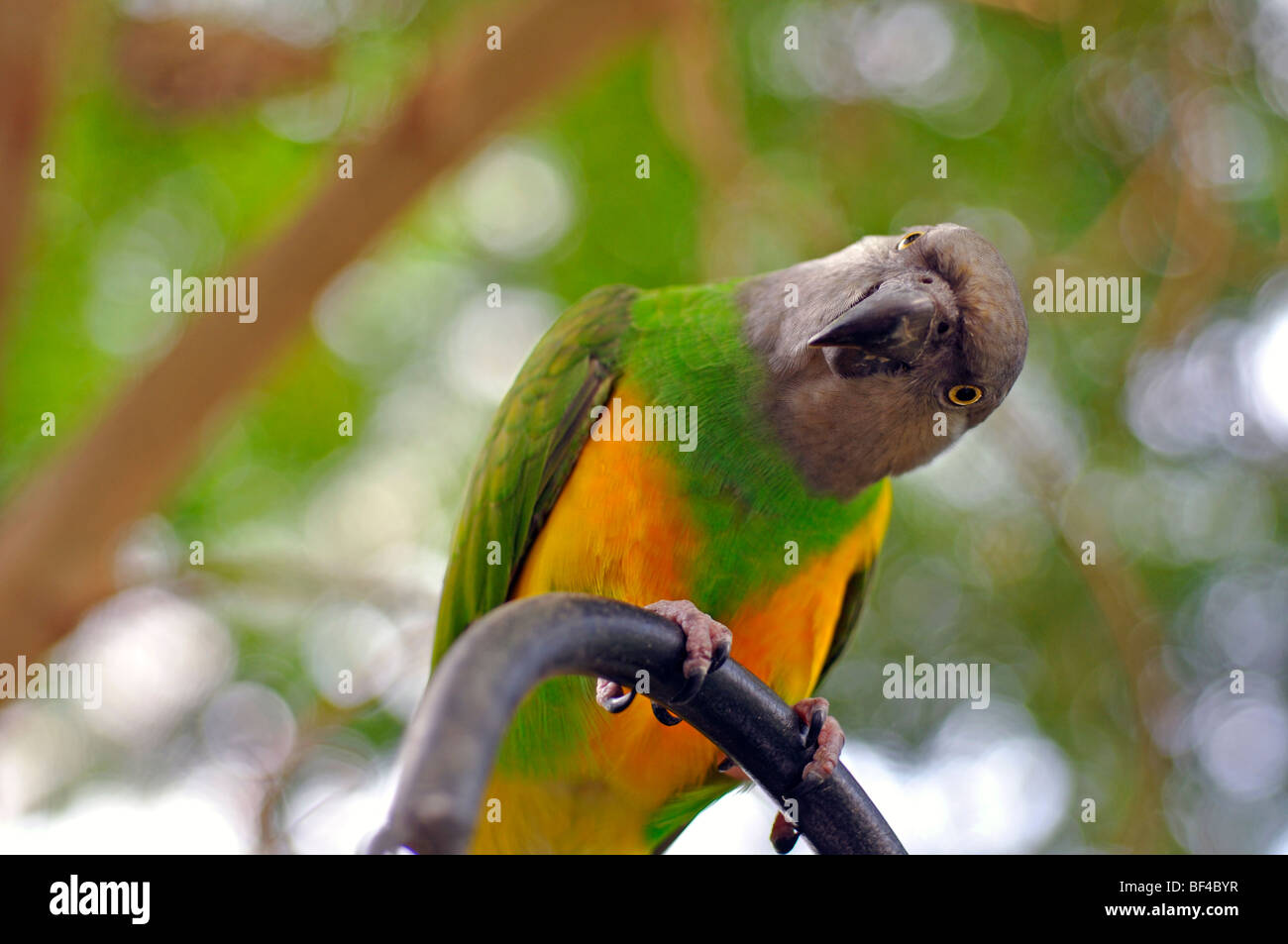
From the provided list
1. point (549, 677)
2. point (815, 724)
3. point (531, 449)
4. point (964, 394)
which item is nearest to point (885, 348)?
point (964, 394)

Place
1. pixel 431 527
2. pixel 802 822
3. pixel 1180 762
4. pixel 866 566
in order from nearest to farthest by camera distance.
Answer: pixel 802 822
pixel 866 566
pixel 1180 762
pixel 431 527

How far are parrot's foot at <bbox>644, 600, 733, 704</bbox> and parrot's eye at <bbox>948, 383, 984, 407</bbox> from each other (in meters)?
1.04

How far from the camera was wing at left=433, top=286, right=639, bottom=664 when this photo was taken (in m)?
3.53

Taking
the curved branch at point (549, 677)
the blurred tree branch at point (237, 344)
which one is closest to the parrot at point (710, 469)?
the curved branch at point (549, 677)

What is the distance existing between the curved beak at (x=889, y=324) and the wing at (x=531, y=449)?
2.95ft

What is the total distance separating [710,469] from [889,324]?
71 centimetres

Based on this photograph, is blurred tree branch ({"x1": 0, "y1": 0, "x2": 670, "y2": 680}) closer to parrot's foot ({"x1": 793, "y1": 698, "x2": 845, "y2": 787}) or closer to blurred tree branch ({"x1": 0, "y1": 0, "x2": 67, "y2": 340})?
blurred tree branch ({"x1": 0, "y1": 0, "x2": 67, "y2": 340})

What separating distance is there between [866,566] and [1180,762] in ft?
8.49

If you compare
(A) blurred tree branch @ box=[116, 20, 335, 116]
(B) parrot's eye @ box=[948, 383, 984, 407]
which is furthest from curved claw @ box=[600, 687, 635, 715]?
(A) blurred tree branch @ box=[116, 20, 335, 116]

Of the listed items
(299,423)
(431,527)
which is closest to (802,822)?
(431,527)

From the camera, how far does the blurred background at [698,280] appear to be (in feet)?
17.4
